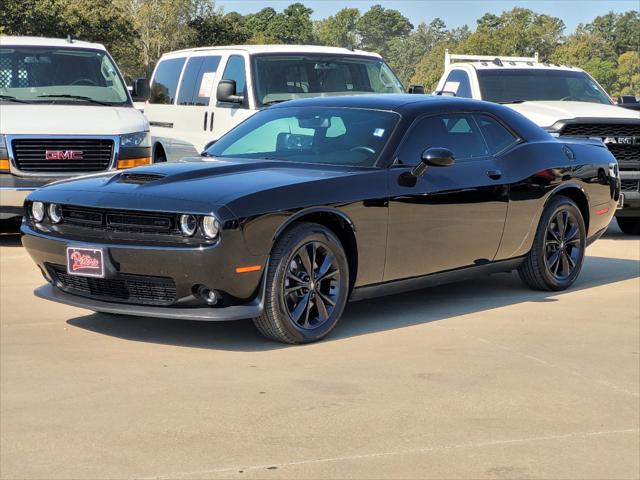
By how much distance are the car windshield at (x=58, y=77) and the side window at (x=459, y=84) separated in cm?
422

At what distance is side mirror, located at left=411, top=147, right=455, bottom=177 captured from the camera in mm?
8023

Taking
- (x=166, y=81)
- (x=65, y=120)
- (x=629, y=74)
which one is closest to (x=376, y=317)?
(x=65, y=120)

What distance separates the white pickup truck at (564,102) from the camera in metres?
13.2

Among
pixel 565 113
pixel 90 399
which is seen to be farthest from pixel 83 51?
pixel 90 399

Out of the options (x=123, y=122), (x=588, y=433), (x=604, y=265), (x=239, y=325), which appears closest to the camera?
(x=588, y=433)

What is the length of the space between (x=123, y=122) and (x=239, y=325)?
4.80 metres

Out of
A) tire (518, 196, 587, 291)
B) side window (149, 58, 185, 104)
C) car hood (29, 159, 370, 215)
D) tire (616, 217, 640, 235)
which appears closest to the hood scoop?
car hood (29, 159, 370, 215)

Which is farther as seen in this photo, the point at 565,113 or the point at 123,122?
the point at 565,113

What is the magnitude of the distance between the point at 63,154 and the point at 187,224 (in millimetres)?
5156

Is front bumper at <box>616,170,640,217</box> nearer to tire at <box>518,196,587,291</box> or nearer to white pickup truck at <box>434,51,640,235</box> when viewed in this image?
white pickup truck at <box>434,51,640,235</box>

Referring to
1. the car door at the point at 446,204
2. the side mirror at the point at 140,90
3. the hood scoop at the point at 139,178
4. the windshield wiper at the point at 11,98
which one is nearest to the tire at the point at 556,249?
the car door at the point at 446,204

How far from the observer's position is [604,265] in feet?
36.7

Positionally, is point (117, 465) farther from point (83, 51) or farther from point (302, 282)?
point (83, 51)

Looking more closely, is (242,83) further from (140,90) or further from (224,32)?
(224,32)
